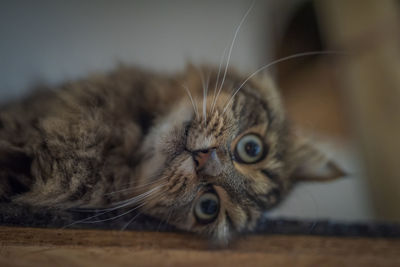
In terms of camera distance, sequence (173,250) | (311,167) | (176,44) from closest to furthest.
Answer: (173,250), (311,167), (176,44)

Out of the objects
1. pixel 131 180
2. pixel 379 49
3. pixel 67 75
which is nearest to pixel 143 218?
pixel 131 180

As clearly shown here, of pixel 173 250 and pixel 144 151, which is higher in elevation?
pixel 144 151

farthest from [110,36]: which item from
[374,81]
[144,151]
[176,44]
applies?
[374,81]

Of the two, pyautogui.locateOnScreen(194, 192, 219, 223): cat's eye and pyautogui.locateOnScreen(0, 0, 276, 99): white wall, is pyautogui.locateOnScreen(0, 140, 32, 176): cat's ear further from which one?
pyautogui.locateOnScreen(194, 192, 219, 223): cat's eye

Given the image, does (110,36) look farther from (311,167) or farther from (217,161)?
(311,167)

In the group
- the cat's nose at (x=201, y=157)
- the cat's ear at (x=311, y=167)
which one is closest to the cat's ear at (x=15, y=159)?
the cat's nose at (x=201, y=157)

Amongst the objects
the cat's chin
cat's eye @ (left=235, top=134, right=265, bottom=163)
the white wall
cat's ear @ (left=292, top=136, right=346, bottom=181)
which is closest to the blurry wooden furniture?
the white wall

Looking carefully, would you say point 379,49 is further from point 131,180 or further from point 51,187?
point 51,187
